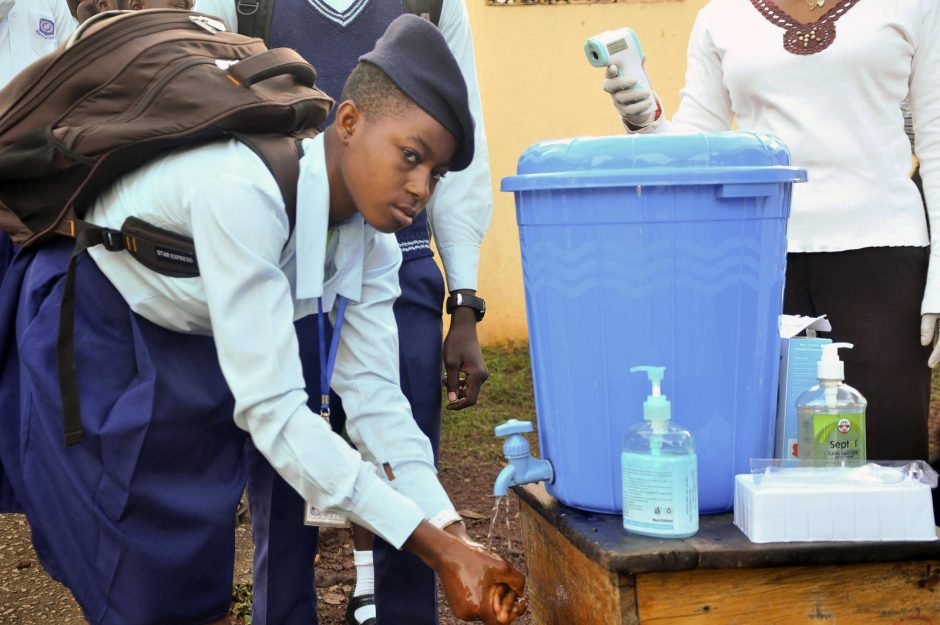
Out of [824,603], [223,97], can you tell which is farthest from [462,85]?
[824,603]

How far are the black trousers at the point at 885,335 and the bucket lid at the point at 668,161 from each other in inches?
24.9

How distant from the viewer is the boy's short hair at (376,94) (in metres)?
2.15

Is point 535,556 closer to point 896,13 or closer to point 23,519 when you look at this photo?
point 896,13

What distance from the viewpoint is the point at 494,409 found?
6219mm

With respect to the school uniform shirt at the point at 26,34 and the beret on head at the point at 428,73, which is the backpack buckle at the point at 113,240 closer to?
the beret on head at the point at 428,73

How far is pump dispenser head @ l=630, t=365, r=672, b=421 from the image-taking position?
6.71ft

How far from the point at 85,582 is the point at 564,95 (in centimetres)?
533

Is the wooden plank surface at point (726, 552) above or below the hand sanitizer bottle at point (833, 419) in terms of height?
below

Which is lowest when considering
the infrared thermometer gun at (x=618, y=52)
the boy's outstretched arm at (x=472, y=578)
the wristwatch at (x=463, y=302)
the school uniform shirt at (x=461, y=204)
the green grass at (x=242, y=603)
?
the green grass at (x=242, y=603)

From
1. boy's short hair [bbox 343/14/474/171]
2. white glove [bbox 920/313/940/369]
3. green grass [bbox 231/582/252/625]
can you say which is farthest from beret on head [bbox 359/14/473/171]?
green grass [bbox 231/582/252/625]

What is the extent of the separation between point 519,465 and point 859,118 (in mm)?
1205

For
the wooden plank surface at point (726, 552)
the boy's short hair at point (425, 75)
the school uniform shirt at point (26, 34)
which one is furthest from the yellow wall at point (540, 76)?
the wooden plank surface at point (726, 552)

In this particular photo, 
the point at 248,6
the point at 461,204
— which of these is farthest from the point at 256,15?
the point at 461,204

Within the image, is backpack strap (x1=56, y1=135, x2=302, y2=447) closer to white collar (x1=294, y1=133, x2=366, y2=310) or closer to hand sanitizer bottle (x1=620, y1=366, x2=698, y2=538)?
white collar (x1=294, y1=133, x2=366, y2=310)
